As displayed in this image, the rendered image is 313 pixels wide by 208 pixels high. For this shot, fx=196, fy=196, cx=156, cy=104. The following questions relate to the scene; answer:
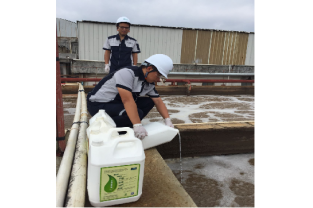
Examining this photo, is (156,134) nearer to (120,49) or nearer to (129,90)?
(129,90)

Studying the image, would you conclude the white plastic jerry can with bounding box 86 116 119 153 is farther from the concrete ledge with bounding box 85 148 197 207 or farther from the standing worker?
the standing worker

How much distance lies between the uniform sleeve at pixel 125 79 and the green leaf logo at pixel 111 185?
90cm

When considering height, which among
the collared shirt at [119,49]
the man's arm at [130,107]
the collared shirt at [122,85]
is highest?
the collared shirt at [119,49]

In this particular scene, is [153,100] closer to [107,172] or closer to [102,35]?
[107,172]

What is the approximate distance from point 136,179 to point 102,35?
1054 centimetres

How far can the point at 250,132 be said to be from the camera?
263cm

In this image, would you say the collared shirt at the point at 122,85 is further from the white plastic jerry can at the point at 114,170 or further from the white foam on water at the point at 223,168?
the white foam on water at the point at 223,168

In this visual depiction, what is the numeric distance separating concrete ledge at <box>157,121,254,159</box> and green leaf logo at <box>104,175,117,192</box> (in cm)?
122

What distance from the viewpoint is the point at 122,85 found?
1801 mm

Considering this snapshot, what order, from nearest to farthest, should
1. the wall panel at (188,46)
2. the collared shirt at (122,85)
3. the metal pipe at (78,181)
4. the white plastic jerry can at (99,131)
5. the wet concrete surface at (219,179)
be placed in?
the metal pipe at (78,181) → the white plastic jerry can at (99,131) → the wet concrete surface at (219,179) → the collared shirt at (122,85) → the wall panel at (188,46)

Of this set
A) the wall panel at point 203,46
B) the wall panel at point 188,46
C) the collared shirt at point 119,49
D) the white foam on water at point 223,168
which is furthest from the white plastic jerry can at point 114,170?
the wall panel at point 203,46

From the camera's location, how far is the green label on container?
105cm

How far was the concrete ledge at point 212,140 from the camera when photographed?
2354mm

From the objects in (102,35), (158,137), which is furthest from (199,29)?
(158,137)
